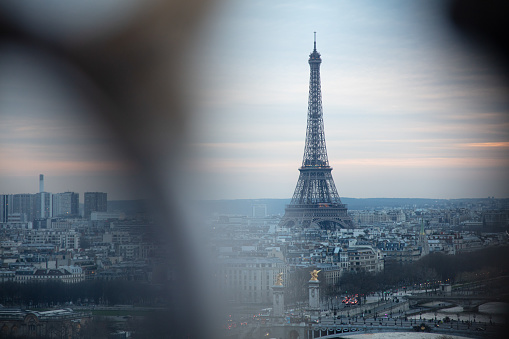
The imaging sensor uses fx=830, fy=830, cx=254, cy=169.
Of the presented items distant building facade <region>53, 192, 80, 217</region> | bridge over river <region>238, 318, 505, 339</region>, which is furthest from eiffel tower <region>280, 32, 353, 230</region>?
bridge over river <region>238, 318, 505, 339</region>

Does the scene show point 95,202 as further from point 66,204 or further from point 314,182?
point 314,182

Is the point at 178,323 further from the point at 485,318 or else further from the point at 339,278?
the point at 339,278

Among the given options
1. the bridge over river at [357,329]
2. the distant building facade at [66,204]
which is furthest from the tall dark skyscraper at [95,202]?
the bridge over river at [357,329]

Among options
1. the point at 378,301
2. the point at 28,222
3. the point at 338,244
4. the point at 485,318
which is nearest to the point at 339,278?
the point at 378,301

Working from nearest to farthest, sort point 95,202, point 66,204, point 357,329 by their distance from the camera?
point 357,329, point 95,202, point 66,204

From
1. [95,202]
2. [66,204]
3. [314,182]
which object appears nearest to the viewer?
[95,202]

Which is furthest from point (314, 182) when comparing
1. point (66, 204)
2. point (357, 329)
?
point (357, 329)

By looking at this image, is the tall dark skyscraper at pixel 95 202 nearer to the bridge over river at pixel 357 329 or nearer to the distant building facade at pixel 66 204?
the distant building facade at pixel 66 204
